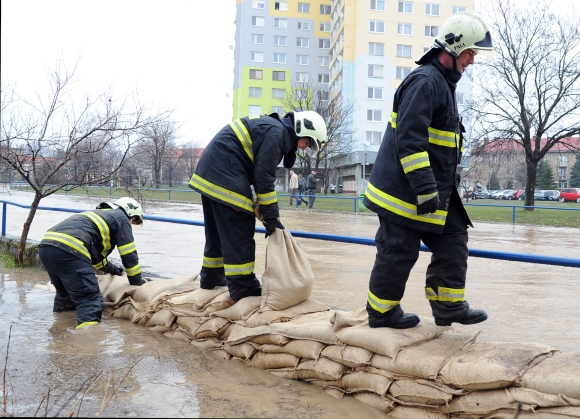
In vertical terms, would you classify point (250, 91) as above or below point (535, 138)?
above

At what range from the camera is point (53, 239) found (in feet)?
15.6

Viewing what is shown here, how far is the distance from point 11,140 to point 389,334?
610 centimetres

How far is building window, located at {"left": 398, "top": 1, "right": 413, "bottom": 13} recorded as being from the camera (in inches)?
2010

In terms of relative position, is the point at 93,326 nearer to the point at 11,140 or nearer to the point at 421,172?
the point at 421,172

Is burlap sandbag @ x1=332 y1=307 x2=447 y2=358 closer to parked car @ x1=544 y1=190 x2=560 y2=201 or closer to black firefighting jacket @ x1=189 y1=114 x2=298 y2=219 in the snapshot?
black firefighting jacket @ x1=189 y1=114 x2=298 y2=219

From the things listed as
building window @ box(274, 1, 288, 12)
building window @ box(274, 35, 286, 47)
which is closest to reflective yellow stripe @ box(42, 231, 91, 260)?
building window @ box(274, 35, 286, 47)

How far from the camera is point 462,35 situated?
10.7 feet

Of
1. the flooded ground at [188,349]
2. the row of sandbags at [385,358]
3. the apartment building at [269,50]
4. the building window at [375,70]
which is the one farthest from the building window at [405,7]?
the row of sandbags at [385,358]

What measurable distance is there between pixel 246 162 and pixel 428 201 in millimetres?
1434

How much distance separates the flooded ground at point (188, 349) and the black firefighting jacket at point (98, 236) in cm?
51

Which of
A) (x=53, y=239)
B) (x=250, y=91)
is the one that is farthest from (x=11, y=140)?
(x=250, y=91)

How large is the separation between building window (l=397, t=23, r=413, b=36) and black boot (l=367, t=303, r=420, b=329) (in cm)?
5111

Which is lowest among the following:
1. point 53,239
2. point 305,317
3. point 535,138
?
point 305,317

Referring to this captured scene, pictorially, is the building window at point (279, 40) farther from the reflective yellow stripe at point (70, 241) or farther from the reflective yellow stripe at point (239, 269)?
the reflective yellow stripe at point (239, 269)
